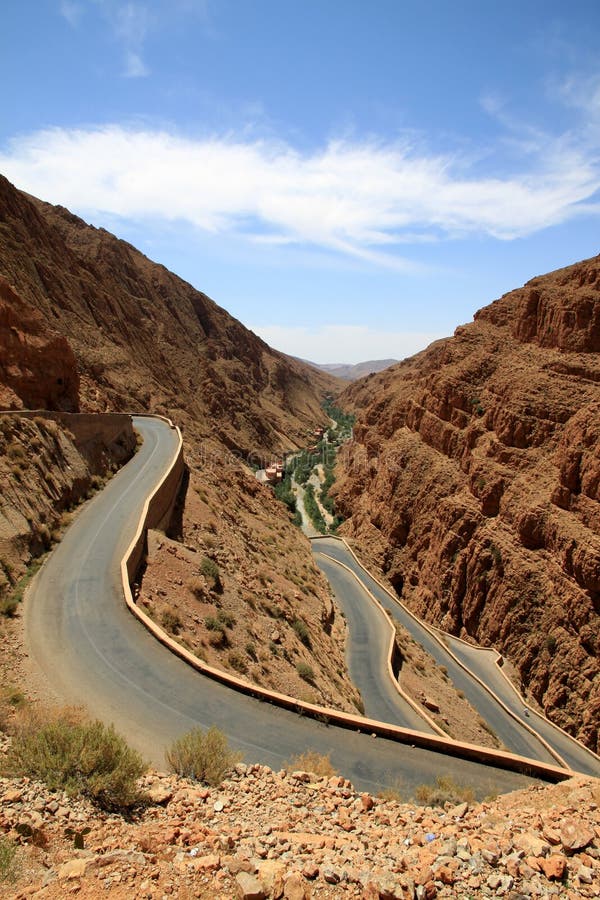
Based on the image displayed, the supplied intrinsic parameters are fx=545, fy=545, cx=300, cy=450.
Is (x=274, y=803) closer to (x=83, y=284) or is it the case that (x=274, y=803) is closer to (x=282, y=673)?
(x=282, y=673)

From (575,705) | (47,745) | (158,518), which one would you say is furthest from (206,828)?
(575,705)

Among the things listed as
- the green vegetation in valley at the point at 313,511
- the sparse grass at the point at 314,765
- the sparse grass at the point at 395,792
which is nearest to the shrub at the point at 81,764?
the sparse grass at the point at 314,765

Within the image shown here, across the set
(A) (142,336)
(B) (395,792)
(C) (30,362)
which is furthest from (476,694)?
(A) (142,336)

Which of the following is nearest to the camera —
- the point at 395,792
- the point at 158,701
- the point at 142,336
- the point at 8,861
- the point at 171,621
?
the point at 8,861

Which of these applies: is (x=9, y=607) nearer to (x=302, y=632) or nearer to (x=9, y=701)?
(x=9, y=701)

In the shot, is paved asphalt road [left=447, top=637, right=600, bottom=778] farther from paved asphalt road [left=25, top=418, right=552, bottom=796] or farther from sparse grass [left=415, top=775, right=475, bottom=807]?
sparse grass [left=415, top=775, right=475, bottom=807]

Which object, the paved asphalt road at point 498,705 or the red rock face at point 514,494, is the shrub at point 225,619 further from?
the red rock face at point 514,494
